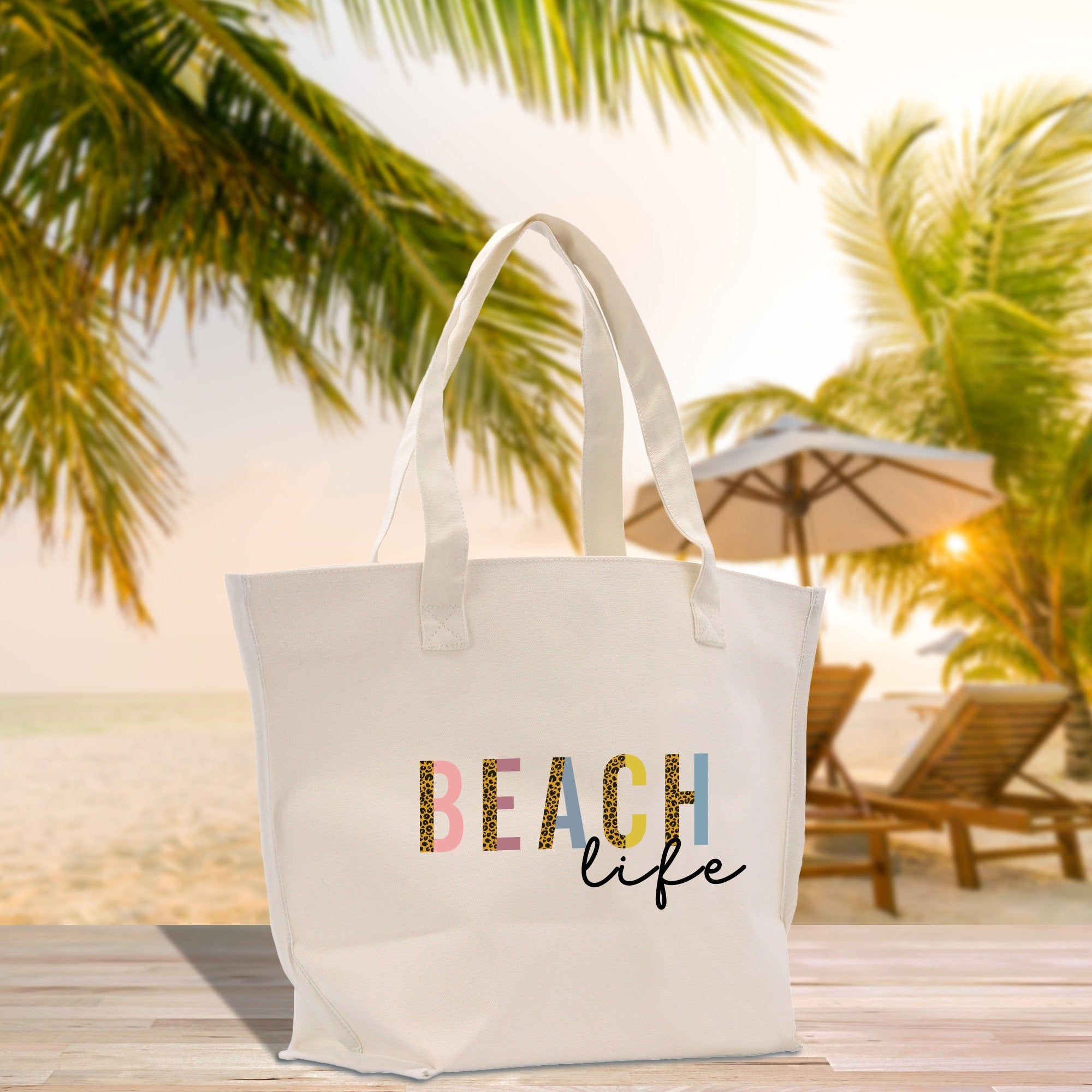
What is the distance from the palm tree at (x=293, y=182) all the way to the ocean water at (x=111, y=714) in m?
13.7

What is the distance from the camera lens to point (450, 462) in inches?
27.8

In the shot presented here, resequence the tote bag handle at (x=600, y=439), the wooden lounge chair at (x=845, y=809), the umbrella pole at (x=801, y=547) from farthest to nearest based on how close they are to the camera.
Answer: the umbrella pole at (x=801, y=547) < the wooden lounge chair at (x=845, y=809) < the tote bag handle at (x=600, y=439)

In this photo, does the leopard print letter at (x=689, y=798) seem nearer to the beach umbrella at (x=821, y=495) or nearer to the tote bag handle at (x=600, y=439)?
the tote bag handle at (x=600, y=439)

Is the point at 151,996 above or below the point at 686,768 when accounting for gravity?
below

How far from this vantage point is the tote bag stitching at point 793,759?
723 millimetres

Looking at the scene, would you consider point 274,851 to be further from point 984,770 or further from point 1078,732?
point 1078,732

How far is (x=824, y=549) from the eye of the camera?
4859 millimetres

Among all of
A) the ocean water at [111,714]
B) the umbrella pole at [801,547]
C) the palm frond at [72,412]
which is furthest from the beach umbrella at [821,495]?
the ocean water at [111,714]

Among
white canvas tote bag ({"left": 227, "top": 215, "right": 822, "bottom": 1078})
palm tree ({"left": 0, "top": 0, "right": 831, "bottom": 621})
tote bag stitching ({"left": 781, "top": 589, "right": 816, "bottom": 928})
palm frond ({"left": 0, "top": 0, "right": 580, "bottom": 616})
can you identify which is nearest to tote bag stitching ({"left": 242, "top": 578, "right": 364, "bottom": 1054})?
white canvas tote bag ({"left": 227, "top": 215, "right": 822, "bottom": 1078})

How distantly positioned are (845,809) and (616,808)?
3.22m

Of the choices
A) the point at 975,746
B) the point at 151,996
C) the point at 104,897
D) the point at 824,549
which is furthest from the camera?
the point at 104,897

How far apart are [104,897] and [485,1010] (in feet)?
19.8

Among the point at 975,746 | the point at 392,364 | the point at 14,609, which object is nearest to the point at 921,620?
the point at 975,746

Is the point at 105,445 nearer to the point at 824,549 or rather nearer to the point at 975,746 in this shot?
the point at 824,549
